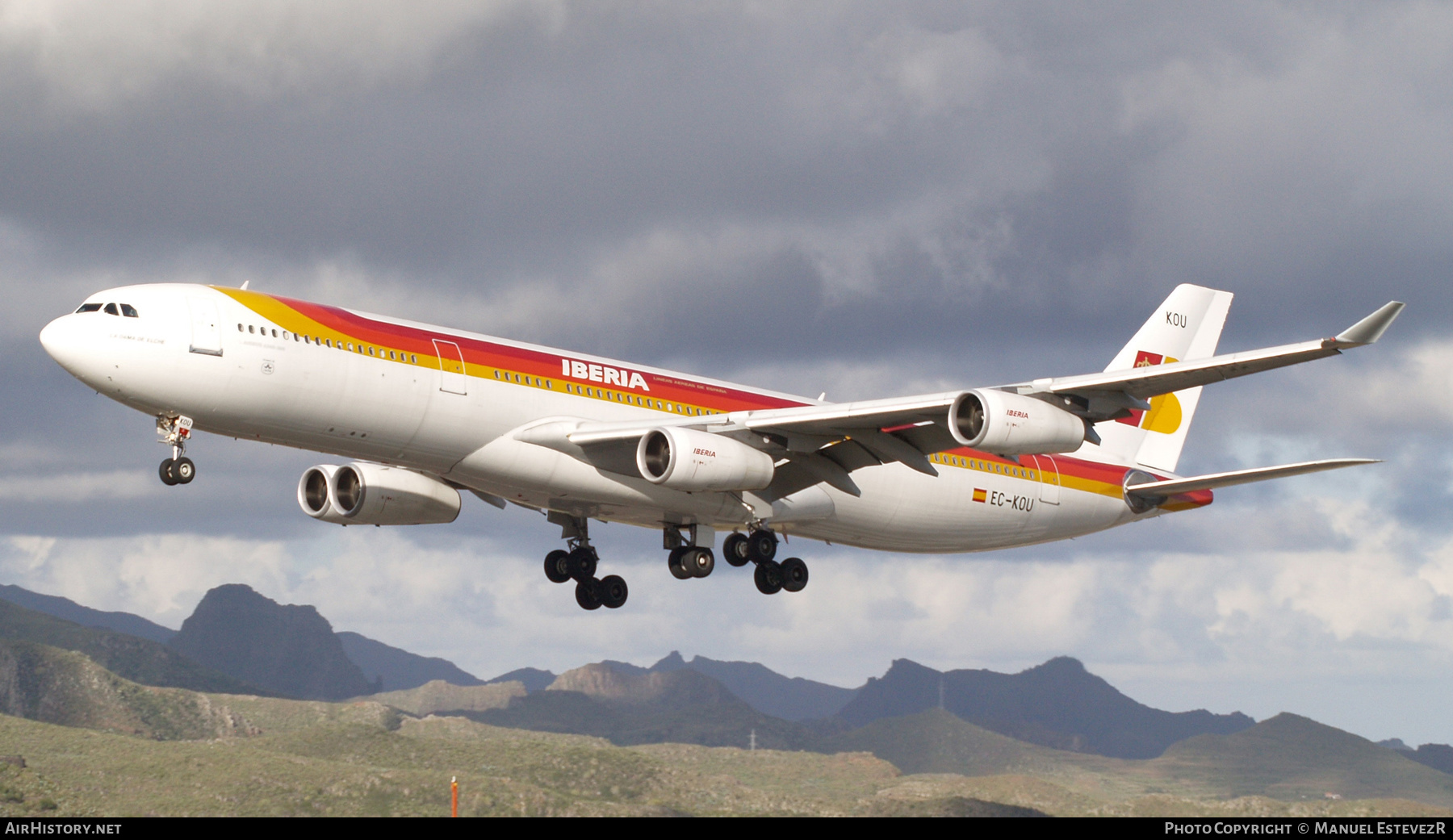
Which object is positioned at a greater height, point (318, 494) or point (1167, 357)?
point (1167, 357)

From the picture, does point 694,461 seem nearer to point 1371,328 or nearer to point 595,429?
point 595,429

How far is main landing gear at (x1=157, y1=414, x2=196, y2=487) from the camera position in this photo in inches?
1508

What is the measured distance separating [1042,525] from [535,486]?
70.9ft

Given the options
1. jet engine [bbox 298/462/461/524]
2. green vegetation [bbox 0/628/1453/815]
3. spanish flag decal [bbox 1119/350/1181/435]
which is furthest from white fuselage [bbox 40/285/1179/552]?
green vegetation [bbox 0/628/1453/815]

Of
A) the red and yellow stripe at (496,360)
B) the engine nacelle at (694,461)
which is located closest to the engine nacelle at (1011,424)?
the engine nacelle at (694,461)

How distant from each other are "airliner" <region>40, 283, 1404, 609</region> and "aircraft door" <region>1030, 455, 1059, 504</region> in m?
0.08

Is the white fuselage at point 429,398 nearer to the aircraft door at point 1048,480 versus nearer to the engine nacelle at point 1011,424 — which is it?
the aircraft door at point 1048,480

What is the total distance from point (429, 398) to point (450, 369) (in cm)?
115

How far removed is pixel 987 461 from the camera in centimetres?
5412

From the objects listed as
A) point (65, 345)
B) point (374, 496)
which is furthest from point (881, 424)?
point (65, 345)

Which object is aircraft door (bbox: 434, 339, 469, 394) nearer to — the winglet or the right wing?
the right wing

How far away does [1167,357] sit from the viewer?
62.5 metres
